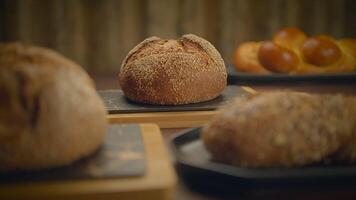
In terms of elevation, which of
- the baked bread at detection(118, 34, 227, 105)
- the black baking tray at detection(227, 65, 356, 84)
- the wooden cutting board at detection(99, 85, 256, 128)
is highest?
the baked bread at detection(118, 34, 227, 105)

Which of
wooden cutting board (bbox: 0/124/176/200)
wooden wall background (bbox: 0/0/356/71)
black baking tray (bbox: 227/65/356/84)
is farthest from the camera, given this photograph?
wooden wall background (bbox: 0/0/356/71)

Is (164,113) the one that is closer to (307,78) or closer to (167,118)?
(167,118)

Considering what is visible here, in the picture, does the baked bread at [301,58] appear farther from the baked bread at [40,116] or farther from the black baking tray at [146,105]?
the baked bread at [40,116]

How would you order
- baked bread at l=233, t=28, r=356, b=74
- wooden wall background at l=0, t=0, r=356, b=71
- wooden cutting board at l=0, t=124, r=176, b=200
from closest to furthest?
wooden cutting board at l=0, t=124, r=176, b=200, baked bread at l=233, t=28, r=356, b=74, wooden wall background at l=0, t=0, r=356, b=71

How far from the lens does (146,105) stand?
123cm

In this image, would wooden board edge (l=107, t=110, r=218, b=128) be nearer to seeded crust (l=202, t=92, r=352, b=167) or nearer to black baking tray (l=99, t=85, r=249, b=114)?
black baking tray (l=99, t=85, r=249, b=114)

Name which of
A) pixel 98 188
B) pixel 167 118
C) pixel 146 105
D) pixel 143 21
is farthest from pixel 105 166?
pixel 143 21

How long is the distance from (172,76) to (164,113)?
13 centimetres

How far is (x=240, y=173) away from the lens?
2.05 ft

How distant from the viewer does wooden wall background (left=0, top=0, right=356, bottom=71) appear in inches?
88.3

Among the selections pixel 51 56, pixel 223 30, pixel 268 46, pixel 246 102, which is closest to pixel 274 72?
pixel 268 46

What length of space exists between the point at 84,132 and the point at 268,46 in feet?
3.86

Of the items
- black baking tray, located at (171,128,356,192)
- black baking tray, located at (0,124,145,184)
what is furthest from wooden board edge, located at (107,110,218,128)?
black baking tray, located at (171,128,356,192)

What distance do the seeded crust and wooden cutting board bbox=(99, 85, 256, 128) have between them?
1.24 feet
